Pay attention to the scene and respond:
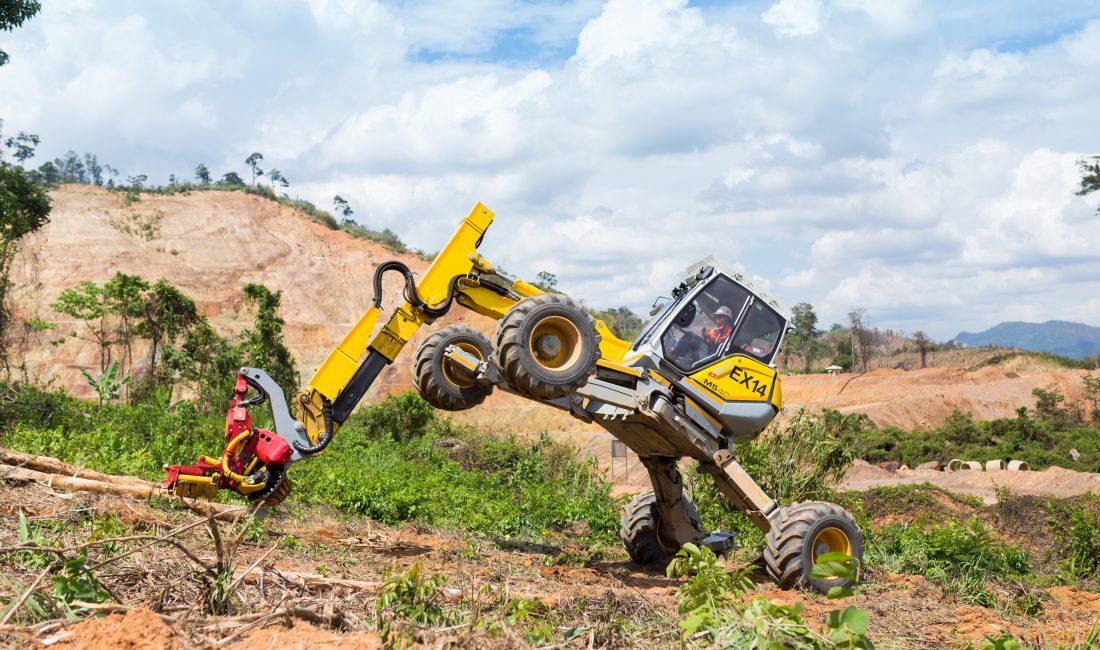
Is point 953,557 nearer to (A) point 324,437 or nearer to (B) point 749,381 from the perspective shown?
(B) point 749,381

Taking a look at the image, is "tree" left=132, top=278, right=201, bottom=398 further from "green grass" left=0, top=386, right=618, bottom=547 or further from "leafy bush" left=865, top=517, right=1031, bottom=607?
"leafy bush" left=865, top=517, right=1031, bottom=607

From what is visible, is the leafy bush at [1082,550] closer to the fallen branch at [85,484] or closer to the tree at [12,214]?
the fallen branch at [85,484]

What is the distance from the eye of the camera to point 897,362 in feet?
223

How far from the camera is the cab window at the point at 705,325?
9664 millimetres

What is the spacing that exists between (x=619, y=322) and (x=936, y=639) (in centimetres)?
5551

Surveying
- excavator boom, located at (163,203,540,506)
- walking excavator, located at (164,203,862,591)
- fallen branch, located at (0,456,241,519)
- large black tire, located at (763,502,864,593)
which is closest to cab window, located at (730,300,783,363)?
walking excavator, located at (164,203,862,591)

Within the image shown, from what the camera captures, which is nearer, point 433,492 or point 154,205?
point 433,492

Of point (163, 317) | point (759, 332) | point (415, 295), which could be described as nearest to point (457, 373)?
point (415, 295)

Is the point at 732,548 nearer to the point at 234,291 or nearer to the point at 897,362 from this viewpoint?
the point at 234,291

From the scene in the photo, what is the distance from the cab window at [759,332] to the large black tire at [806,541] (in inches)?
62.7

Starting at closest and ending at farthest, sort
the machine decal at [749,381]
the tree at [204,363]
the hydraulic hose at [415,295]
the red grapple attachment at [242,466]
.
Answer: the red grapple attachment at [242,466]
the hydraulic hose at [415,295]
the machine decal at [749,381]
the tree at [204,363]

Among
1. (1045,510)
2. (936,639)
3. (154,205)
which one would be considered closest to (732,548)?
(936,639)

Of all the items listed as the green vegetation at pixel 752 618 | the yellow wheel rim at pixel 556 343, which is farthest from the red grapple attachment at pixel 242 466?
the green vegetation at pixel 752 618

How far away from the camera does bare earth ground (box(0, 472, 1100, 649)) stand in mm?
4516
